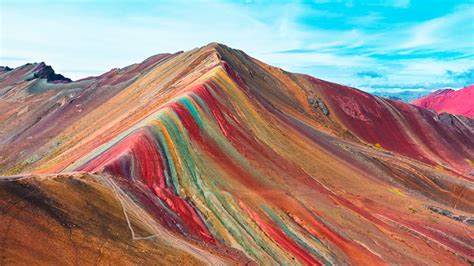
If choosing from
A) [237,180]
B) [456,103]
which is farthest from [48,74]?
[456,103]

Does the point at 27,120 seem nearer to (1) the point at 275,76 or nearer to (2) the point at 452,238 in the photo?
(1) the point at 275,76

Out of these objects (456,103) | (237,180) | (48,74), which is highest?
(48,74)

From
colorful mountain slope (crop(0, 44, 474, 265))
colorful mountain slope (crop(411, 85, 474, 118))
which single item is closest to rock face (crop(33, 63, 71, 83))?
colorful mountain slope (crop(0, 44, 474, 265))

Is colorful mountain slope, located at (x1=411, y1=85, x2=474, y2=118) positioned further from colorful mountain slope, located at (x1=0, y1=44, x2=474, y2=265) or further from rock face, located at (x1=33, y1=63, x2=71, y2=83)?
rock face, located at (x1=33, y1=63, x2=71, y2=83)

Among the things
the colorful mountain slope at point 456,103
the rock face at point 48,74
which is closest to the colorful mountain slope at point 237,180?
the rock face at point 48,74

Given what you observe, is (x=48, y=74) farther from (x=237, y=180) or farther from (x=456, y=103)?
(x=456, y=103)

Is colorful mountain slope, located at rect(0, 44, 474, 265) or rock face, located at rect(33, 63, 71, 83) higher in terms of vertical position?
rock face, located at rect(33, 63, 71, 83)

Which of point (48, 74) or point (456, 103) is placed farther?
point (456, 103)

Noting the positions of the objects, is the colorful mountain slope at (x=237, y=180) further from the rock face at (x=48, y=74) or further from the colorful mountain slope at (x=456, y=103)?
the colorful mountain slope at (x=456, y=103)
